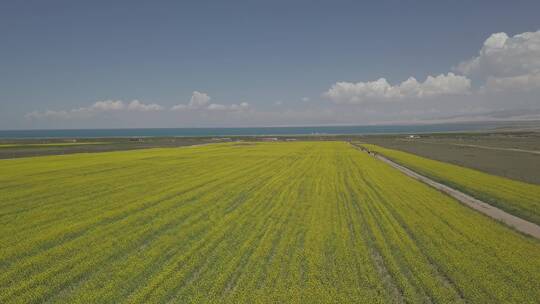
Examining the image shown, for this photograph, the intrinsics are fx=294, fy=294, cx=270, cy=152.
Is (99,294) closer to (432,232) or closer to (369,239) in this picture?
(369,239)

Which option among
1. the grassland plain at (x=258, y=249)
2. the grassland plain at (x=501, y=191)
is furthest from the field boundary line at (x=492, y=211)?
the grassland plain at (x=258, y=249)

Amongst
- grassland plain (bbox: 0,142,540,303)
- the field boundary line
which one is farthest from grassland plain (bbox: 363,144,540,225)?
grassland plain (bbox: 0,142,540,303)

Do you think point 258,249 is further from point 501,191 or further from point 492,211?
point 501,191

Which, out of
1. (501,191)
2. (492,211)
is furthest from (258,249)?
(501,191)

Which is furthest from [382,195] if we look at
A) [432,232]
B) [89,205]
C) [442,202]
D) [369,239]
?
[89,205]

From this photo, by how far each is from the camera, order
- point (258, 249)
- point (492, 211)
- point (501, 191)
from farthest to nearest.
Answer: point (501, 191) → point (492, 211) → point (258, 249)

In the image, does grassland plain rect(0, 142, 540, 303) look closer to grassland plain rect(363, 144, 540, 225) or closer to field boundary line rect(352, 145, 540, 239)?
field boundary line rect(352, 145, 540, 239)

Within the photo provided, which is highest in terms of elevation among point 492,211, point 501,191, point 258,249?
point 258,249

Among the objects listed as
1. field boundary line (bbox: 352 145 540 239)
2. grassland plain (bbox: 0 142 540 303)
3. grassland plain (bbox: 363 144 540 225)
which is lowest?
field boundary line (bbox: 352 145 540 239)
